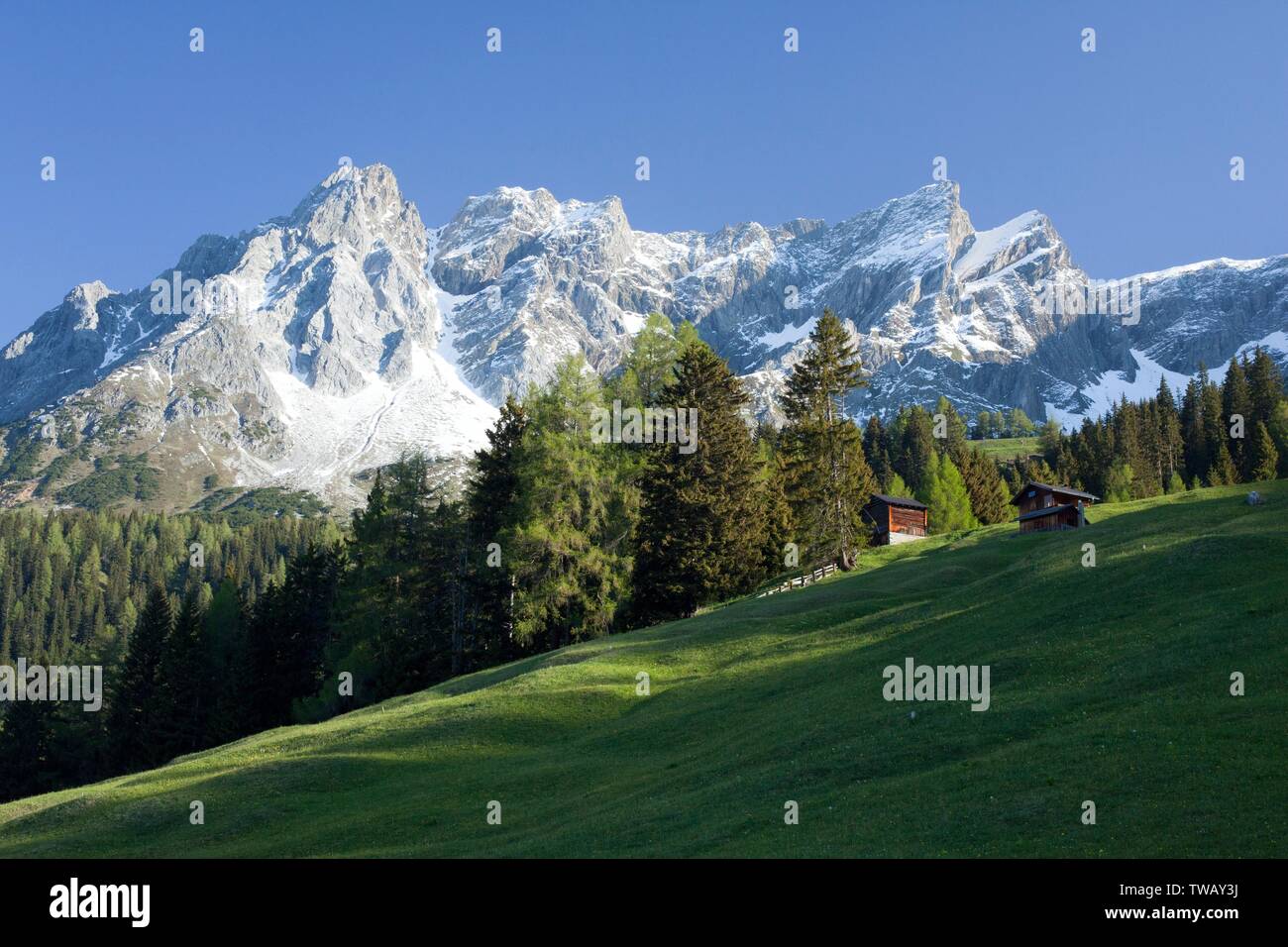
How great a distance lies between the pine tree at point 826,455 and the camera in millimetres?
72062

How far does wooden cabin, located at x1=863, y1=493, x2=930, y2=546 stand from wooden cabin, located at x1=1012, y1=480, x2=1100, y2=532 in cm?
1013

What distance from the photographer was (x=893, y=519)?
94812 millimetres

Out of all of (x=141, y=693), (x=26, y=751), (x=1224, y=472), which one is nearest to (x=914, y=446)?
(x=1224, y=472)

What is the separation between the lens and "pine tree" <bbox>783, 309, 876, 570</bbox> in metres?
72.1

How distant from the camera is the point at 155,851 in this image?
3052cm

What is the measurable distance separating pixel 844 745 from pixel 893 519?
228 feet

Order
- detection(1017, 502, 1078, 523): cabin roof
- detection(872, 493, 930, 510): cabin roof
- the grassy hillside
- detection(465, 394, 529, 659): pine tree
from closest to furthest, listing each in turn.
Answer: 1. the grassy hillside
2. detection(465, 394, 529, 659): pine tree
3. detection(1017, 502, 1078, 523): cabin roof
4. detection(872, 493, 930, 510): cabin roof

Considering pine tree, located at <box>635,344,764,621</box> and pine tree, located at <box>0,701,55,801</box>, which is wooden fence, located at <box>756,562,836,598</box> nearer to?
pine tree, located at <box>635,344,764,621</box>

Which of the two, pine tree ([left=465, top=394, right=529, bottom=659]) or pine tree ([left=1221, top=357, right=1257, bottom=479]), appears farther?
pine tree ([left=1221, top=357, right=1257, bottom=479])

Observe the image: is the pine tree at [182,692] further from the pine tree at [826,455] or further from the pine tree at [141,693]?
the pine tree at [826,455]

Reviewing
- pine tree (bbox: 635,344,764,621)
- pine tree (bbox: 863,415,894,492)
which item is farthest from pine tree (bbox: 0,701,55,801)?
pine tree (bbox: 863,415,894,492)
